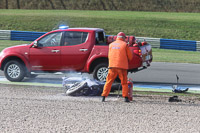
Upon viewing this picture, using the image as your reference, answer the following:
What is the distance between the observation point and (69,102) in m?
11.1

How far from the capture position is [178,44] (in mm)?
28547

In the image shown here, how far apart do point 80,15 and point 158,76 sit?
91.5 feet

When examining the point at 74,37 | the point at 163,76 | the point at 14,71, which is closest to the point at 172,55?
the point at 163,76

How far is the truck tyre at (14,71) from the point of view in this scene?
14461mm

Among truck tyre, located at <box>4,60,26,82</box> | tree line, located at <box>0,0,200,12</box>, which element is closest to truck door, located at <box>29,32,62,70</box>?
truck tyre, located at <box>4,60,26,82</box>

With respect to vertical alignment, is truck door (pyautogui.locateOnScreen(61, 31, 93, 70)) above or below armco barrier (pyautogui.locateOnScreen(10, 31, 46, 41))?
above

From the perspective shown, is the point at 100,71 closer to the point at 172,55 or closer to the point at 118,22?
the point at 172,55

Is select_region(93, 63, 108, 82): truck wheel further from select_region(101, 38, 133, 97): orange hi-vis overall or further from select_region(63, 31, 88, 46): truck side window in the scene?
select_region(101, 38, 133, 97): orange hi-vis overall

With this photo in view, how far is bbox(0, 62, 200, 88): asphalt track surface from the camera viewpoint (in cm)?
1482

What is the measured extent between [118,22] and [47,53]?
2536 cm

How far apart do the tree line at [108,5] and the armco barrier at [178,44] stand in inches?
813

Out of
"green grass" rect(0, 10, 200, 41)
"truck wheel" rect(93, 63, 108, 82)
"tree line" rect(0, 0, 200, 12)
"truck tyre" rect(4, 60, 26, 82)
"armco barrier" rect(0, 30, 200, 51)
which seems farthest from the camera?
"tree line" rect(0, 0, 200, 12)

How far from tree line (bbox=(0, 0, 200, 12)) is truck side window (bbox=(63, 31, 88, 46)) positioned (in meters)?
35.4

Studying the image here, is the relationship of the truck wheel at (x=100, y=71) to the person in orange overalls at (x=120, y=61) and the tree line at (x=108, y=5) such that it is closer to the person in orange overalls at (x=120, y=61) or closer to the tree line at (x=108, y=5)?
the person in orange overalls at (x=120, y=61)
